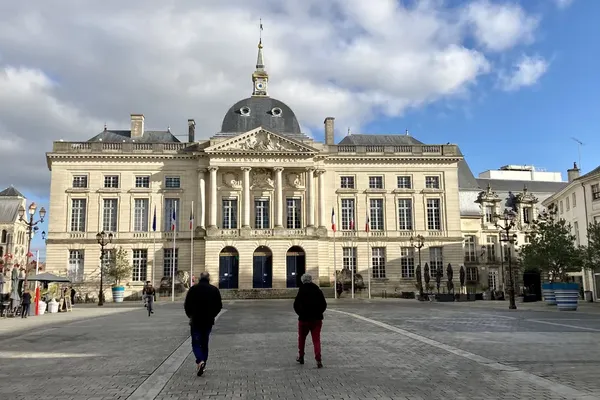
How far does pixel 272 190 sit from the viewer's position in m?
58.1

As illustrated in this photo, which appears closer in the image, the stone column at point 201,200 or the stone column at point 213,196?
the stone column at point 213,196

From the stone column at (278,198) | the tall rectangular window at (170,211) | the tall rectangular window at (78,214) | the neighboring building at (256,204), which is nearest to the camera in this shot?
the neighboring building at (256,204)

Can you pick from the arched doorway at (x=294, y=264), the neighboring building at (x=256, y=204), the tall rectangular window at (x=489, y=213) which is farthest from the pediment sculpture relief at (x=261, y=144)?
the tall rectangular window at (x=489, y=213)

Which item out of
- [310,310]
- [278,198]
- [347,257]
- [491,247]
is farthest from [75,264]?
[310,310]

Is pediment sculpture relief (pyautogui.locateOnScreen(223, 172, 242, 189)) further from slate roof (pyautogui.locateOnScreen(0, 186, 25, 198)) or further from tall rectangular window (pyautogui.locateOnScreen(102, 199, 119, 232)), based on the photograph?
slate roof (pyautogui.locateOnScreen(0, 186, 25, 198))

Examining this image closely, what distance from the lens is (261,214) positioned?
58.1 m

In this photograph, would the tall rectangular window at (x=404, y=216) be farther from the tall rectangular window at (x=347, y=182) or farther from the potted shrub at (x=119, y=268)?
the potted shrub at (x=119, y=268)

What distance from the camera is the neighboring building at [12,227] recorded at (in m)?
102

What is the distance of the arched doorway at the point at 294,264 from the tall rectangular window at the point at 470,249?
847 inches

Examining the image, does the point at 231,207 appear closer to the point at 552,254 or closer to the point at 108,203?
the point at 108,203

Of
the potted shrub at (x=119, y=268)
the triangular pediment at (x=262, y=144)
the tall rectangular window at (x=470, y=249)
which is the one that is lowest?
the potted shrub at (x=119, y=268)

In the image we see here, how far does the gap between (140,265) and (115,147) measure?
13.0 meters

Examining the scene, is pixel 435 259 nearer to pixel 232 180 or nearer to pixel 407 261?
pixel 407 261

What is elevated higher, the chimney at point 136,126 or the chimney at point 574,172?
the chimney at point 136,126
